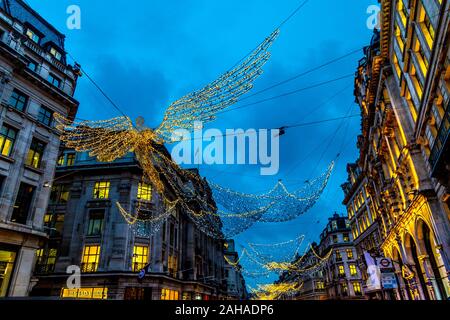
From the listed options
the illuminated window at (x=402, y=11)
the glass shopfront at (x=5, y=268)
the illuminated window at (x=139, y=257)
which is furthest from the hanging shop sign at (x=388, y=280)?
the glass shopfront at (x=5, y=268)

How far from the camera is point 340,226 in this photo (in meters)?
67.8

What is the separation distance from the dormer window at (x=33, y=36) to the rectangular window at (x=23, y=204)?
1295cm

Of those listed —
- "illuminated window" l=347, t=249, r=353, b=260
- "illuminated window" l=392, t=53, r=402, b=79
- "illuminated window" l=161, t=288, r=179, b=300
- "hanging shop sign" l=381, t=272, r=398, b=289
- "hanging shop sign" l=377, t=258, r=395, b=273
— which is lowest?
"illuminated window" l=161, t=288, r=179, b=300

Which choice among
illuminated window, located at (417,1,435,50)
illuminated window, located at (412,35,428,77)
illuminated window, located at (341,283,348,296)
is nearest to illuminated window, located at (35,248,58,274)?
illuminated window, located at (412,35,428,77)

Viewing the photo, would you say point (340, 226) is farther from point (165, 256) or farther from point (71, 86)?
point (71, 86)

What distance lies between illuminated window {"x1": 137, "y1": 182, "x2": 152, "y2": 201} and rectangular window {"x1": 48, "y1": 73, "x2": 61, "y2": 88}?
14.5 meters

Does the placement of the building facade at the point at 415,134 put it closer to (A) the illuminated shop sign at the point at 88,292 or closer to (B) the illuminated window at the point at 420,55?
(B) the illuminated window at the point at 420,55

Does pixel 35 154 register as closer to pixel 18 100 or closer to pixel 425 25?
pixel 18 100

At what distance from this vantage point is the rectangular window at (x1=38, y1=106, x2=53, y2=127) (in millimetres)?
22447

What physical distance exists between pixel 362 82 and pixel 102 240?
35.3m

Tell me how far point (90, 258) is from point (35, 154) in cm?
1462

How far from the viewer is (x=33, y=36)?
2398 centimetres

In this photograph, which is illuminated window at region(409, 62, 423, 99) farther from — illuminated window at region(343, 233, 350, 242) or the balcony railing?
illuminated window at region(343, 233, 350, 242)

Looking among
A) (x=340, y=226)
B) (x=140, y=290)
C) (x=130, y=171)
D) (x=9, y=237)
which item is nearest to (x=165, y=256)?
(x=140, y=290)
